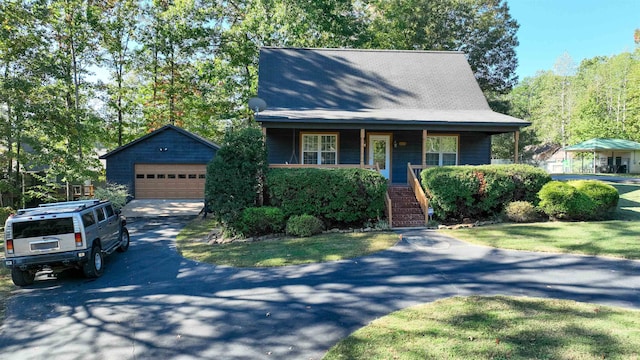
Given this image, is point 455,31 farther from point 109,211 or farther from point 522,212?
point 109,211

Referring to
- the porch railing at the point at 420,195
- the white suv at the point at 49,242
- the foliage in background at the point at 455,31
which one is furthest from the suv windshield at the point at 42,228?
the foliage in background at the point at 455,31

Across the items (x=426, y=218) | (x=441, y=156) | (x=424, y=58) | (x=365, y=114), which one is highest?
(x=424, y=58)

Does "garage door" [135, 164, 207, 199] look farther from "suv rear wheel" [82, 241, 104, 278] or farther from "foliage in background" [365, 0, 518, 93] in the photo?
"foliage in background" [365, 0, 518, 93]

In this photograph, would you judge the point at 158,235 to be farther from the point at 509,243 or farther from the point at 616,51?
the point at 616,51

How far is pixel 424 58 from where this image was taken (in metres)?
18.1

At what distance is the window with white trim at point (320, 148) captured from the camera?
15016 mm

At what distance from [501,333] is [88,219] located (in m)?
8.27

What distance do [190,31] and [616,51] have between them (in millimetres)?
55221

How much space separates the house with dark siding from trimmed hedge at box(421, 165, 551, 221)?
2103mm

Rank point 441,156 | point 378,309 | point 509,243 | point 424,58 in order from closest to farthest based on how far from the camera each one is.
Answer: point 378,309, point 509,243, point 441,156, point 424,58

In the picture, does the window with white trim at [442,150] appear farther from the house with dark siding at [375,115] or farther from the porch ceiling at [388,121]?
the porch ceiling at [388,121]

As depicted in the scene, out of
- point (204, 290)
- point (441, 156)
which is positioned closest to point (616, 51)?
point (441, 156)

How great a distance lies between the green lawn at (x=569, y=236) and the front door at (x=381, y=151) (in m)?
5.31

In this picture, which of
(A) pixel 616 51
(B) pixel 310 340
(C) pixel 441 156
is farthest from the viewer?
(A) pixel 616 51
